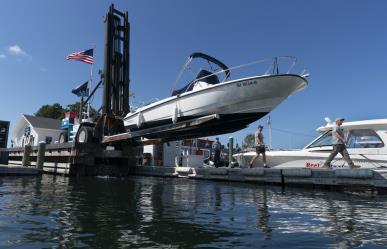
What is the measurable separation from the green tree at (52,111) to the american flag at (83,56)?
31.2 meters

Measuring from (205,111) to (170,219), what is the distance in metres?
6.37

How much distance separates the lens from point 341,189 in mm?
10078

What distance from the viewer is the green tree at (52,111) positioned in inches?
1983

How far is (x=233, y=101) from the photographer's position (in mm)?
11203

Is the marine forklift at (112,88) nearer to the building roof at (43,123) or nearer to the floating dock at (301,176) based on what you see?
the floating dock at (301,176)

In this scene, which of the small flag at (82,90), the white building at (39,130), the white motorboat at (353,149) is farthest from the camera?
the white building at (39,130)

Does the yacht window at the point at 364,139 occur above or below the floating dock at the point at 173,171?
above

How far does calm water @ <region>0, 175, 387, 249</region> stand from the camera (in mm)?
4332

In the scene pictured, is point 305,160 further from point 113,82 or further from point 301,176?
point 113,82

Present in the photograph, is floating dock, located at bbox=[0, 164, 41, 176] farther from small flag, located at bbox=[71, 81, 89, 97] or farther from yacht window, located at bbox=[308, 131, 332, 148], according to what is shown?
yacht window, located at bbox=[308, 131, 332, 148]

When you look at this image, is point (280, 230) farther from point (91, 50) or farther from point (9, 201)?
point (91, 50)

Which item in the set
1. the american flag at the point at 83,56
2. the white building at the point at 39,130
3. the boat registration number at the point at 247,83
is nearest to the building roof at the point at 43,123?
the white building at the point at 39,130

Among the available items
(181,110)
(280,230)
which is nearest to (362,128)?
(181,110)

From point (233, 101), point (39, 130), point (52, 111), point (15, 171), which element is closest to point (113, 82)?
point (15, 171)
